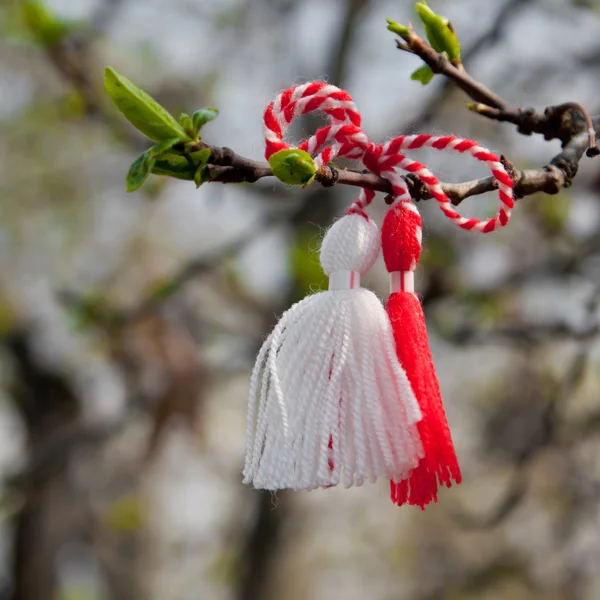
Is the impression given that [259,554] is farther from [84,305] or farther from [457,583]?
[457,583]

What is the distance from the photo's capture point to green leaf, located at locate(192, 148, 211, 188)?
0.71 m

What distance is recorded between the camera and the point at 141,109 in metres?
0.72

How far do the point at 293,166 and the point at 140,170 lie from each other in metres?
0.14

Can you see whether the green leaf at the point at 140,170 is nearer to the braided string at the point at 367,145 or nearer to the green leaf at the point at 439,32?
the braided string at the point at 367,145

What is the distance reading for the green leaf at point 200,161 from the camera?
0.71 meters

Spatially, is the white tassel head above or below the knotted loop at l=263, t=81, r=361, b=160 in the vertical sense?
below

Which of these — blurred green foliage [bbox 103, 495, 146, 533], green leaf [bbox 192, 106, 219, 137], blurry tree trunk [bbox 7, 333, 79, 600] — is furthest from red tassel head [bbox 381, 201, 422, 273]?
blurred green foliage [bbox 103, 495, 146, 533]

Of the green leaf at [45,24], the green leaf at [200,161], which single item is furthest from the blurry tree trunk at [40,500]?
the green leaf at [200,161]

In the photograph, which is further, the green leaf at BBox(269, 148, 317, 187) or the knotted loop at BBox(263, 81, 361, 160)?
the knotted loop at BBox(263, 81, 361, 160)

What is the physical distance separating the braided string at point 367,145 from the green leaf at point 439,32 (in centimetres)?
20

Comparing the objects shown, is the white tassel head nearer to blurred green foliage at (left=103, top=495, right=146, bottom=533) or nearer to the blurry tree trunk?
the blurry tree trunk

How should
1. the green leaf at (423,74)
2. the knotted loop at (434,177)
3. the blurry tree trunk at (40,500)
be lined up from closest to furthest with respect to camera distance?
1. the knotted loop at (434,177)
2. the green leaf at (423,74)
3. the blurry tree trunk at (40,500)

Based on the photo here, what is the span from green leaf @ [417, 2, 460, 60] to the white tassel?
0.26 metres

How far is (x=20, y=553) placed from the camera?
19.9ft
